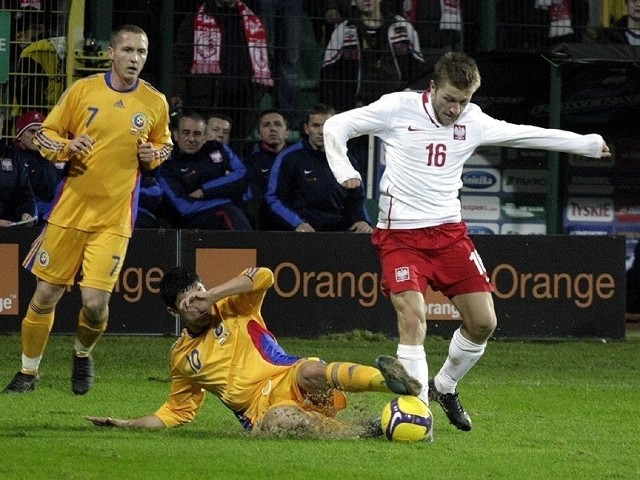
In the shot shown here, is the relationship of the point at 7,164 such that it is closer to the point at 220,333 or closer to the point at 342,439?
the point at 220,333

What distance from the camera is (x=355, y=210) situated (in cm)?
1538

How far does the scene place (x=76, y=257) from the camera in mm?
10039

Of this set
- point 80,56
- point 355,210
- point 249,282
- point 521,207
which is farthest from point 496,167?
point 249,282

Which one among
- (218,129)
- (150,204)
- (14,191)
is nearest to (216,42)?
(218,129)

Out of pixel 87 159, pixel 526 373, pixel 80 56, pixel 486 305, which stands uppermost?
pixel 80 56

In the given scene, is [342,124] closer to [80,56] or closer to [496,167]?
[80,56]

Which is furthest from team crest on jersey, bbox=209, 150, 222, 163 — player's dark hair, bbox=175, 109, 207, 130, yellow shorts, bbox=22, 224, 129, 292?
yellow shorts, bbox=22, 224, 129, 292

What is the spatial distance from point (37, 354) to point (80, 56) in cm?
611

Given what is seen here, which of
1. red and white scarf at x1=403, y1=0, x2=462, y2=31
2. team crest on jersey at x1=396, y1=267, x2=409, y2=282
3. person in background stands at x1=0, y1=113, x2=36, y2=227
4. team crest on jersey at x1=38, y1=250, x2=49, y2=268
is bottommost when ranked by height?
team crest on jersey at x1=38, y1=250, x2=49, y2=268

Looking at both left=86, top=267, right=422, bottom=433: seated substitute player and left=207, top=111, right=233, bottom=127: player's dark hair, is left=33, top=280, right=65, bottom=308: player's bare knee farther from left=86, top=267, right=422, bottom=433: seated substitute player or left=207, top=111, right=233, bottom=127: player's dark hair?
left=207, top=111, right=233, bottom=127: player's dark hair

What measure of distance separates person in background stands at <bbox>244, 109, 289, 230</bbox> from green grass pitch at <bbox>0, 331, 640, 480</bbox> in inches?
121

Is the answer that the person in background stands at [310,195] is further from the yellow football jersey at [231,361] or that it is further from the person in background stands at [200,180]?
the yellow football jersey at [231,361]

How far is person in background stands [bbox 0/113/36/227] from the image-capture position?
14.6 metres

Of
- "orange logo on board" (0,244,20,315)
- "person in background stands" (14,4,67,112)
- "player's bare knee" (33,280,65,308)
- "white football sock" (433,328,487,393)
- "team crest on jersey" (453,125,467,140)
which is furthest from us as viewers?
"person in background stands" (14,4,67,112)
